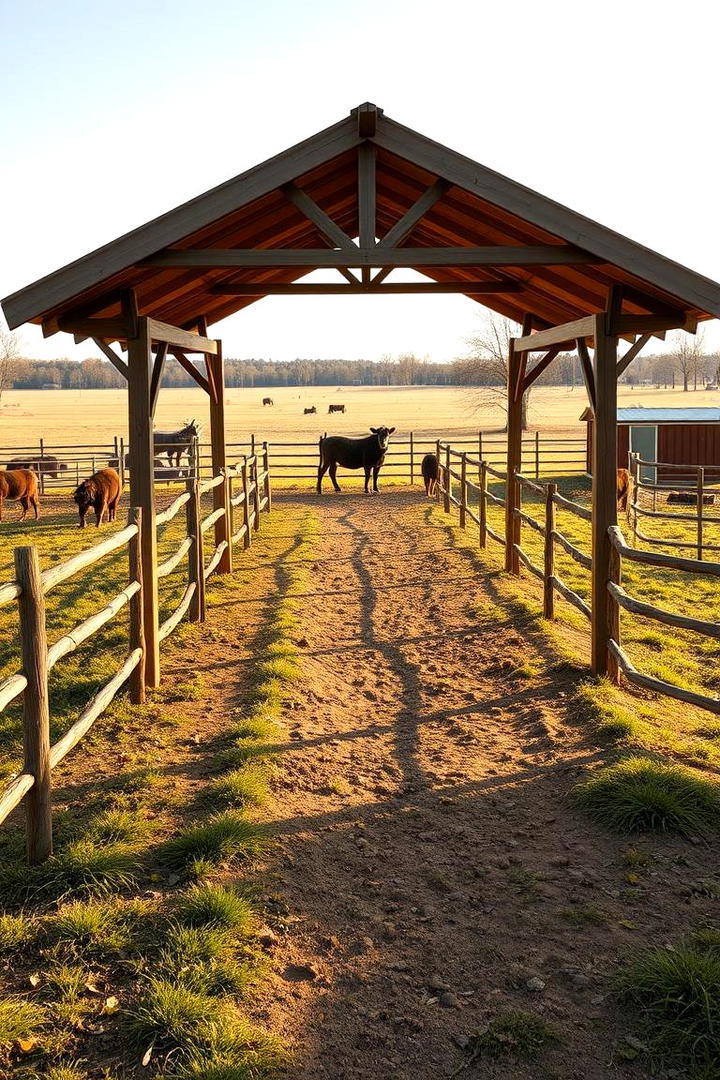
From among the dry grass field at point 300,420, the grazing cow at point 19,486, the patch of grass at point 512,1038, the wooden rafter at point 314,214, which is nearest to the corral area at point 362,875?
the patch of grass at point 512,1038

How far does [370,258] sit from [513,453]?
212 inches

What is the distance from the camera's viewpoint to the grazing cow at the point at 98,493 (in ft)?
55.6

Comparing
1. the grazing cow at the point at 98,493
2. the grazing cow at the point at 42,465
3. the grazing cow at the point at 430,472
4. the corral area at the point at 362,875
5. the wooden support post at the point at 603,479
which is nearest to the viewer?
the corral area at the point at 362,875

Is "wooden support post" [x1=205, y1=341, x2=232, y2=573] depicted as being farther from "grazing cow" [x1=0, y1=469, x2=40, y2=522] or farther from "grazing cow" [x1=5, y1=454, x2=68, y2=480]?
"grazing cow" [x1=5, y1=454, x2=68, y2=480]

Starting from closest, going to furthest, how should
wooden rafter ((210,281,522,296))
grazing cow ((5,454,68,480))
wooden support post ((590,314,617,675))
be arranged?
wooden support post ((590,314,617,675)), wooden rafter ((210,281,522,296)), grazing cow ((5,454,68,480))

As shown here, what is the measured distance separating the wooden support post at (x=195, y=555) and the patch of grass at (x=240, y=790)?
3960 mm

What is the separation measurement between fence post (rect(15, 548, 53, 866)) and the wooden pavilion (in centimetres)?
271

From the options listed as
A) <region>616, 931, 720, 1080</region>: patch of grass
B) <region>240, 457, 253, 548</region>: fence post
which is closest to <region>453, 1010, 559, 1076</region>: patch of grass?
<region>616, 931, 720, 1080</region>: patch of grass

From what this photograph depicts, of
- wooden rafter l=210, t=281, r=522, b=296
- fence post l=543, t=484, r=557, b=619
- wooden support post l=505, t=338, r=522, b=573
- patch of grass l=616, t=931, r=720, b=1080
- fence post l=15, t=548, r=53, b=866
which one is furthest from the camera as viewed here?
wooden support post l=505, t=338, r=522, b=573

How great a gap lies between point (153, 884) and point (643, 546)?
13123 mm

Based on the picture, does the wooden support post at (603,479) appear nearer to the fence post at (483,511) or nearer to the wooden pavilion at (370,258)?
the wooden pavilion at (370,258)

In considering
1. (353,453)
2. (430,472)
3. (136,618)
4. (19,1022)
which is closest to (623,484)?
(430,472)

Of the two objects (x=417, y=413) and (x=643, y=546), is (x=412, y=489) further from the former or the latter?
(x=417, y=413)

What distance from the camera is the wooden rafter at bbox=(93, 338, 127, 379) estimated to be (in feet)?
23.1
